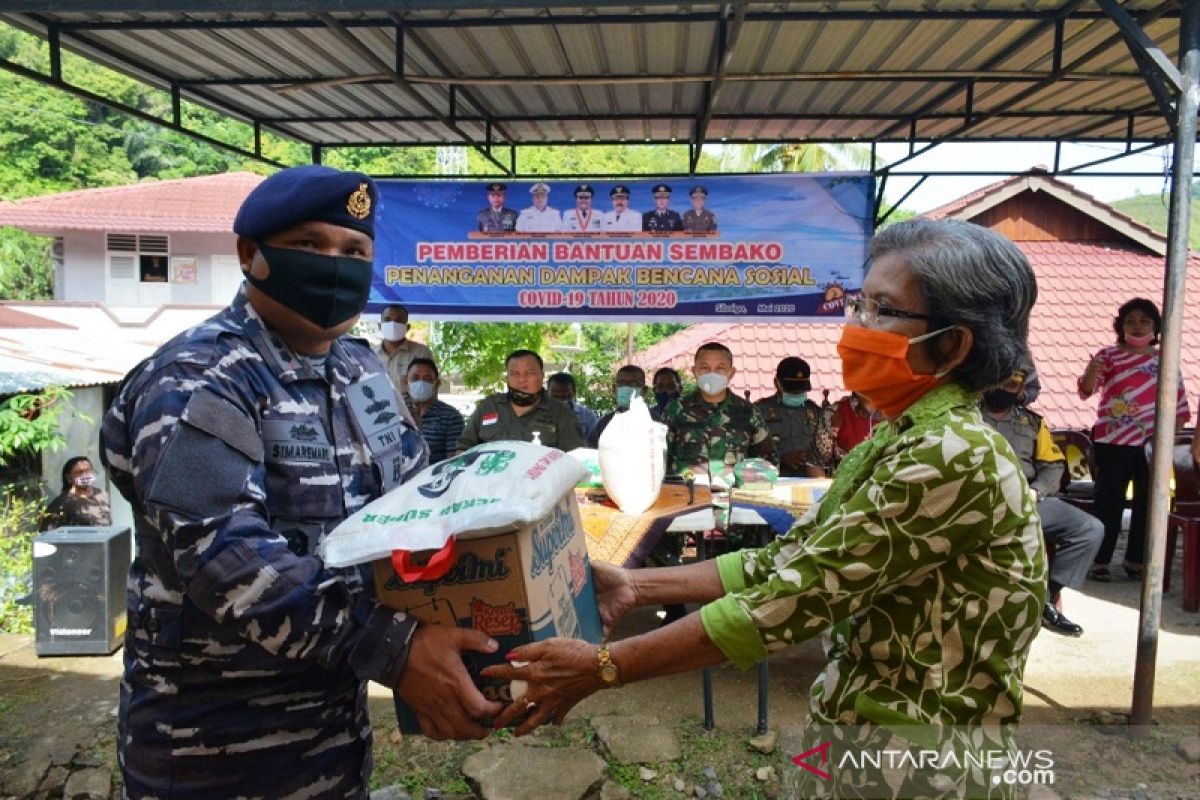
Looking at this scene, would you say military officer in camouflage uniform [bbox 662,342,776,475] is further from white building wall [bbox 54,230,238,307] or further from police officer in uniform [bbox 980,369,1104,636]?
white building wall [bbox 54,230,238,307]

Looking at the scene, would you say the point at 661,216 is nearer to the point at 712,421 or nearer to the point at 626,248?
the point at 626,248

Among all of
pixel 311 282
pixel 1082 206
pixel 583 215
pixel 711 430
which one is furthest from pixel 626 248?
pixel 1082 206

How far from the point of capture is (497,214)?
22.1 feet

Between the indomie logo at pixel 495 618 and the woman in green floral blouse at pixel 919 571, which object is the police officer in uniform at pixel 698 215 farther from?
the indomie logo at pixel 495 618

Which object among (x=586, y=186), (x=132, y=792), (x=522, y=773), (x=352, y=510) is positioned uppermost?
(x=586, y=186)

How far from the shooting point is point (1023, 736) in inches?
151

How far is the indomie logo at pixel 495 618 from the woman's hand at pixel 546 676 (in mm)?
46

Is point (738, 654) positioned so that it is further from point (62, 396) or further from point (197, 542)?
point (62, 396)

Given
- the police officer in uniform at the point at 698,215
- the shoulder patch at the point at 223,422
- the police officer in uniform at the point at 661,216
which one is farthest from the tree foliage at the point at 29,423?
the shoulder patch at the point at 223,422

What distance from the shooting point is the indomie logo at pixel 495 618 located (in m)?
1.48

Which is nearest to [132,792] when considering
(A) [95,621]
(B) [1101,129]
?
(A) [95,621]

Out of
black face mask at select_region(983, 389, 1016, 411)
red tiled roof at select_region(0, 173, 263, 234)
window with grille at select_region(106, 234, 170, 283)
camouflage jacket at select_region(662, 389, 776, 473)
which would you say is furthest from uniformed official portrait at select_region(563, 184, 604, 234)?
window with grille at select_region(106, 234, 170, 283)

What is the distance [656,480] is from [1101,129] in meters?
6.10

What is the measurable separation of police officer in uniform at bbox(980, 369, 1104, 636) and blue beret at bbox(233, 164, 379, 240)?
4.35 m
